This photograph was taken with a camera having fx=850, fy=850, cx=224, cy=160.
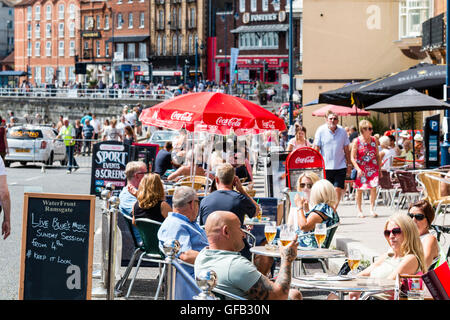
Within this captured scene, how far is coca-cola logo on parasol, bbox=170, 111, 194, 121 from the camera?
11930 mm

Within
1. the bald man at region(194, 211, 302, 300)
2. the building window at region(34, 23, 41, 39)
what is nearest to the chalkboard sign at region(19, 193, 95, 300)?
the bald man at region(194, 211, 302, 300)

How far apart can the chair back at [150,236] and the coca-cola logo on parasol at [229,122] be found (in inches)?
146

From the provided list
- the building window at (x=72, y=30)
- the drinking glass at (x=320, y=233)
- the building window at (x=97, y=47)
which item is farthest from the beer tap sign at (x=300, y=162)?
the building window at (x=72, y=30)

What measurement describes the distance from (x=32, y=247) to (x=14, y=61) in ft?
397

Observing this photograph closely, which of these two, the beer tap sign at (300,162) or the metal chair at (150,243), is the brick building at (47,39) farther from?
the metal chair at (150,243)

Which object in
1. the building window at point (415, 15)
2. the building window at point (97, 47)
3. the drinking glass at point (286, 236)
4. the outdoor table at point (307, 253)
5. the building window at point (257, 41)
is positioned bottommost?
the outdoor table at point (307, 253)

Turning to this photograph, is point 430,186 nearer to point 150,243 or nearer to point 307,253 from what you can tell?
point 307,253

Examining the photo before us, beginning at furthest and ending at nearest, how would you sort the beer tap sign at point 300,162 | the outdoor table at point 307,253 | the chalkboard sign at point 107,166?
1. the chalkboard sign at point 107,166
2. the beer tap sign at point 300,162
3. the outdoor table at point 307,253

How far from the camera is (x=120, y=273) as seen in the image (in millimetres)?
9820

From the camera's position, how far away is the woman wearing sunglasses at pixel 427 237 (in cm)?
648

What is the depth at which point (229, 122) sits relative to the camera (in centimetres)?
1185

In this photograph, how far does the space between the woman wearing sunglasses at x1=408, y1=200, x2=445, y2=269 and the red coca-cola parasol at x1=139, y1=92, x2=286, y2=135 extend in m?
5.16

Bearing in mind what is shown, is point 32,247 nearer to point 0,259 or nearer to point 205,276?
point 205,276

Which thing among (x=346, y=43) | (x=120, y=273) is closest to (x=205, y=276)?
(x=120, y=273)
